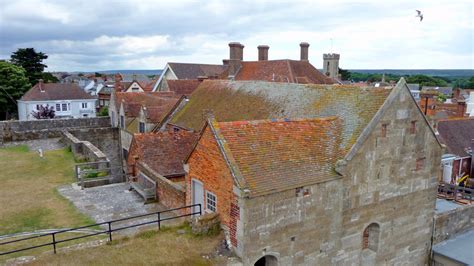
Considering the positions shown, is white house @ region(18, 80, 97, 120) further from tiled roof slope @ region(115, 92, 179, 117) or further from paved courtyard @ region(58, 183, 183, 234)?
paved courtyard @ region(58, 183, 183, 234)

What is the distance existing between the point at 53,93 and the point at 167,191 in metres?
45.8

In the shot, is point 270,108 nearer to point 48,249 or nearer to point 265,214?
point 265,214

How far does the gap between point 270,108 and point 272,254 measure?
9.75 metres

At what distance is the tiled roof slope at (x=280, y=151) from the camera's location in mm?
11227

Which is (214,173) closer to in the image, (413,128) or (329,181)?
(329,181)

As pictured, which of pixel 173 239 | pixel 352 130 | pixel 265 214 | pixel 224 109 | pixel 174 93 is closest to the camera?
pixel 265 214

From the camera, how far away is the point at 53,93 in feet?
177

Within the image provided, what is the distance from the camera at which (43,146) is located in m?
28.8

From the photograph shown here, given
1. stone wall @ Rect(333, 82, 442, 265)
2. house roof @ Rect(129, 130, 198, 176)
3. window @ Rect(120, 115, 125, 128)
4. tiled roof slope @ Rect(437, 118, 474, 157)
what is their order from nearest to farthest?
stone wall @ Rect(333, 82, 442, 265) → house roof @ Rect(129, 130, 198, 176) → tiled roof slope @ Rect(437, 118, 474, 157) → window @ Rect(120, 115, 125, 128)

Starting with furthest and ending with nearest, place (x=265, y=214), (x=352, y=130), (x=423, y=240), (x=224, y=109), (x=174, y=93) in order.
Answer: (x=174, y=93)
(x=224, y=109)
(x=423, y=240)
(x=352, y=130)
(x=265, y=214)

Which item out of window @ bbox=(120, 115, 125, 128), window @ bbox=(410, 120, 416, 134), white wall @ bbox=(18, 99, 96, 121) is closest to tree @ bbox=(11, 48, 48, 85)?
white wall @ bbox=(18, 99, 96, 121)

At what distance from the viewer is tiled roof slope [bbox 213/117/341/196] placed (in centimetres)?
1123

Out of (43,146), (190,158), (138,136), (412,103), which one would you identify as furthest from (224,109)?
(43,146)

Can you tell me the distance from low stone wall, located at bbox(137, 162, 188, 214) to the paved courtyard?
40 cm
